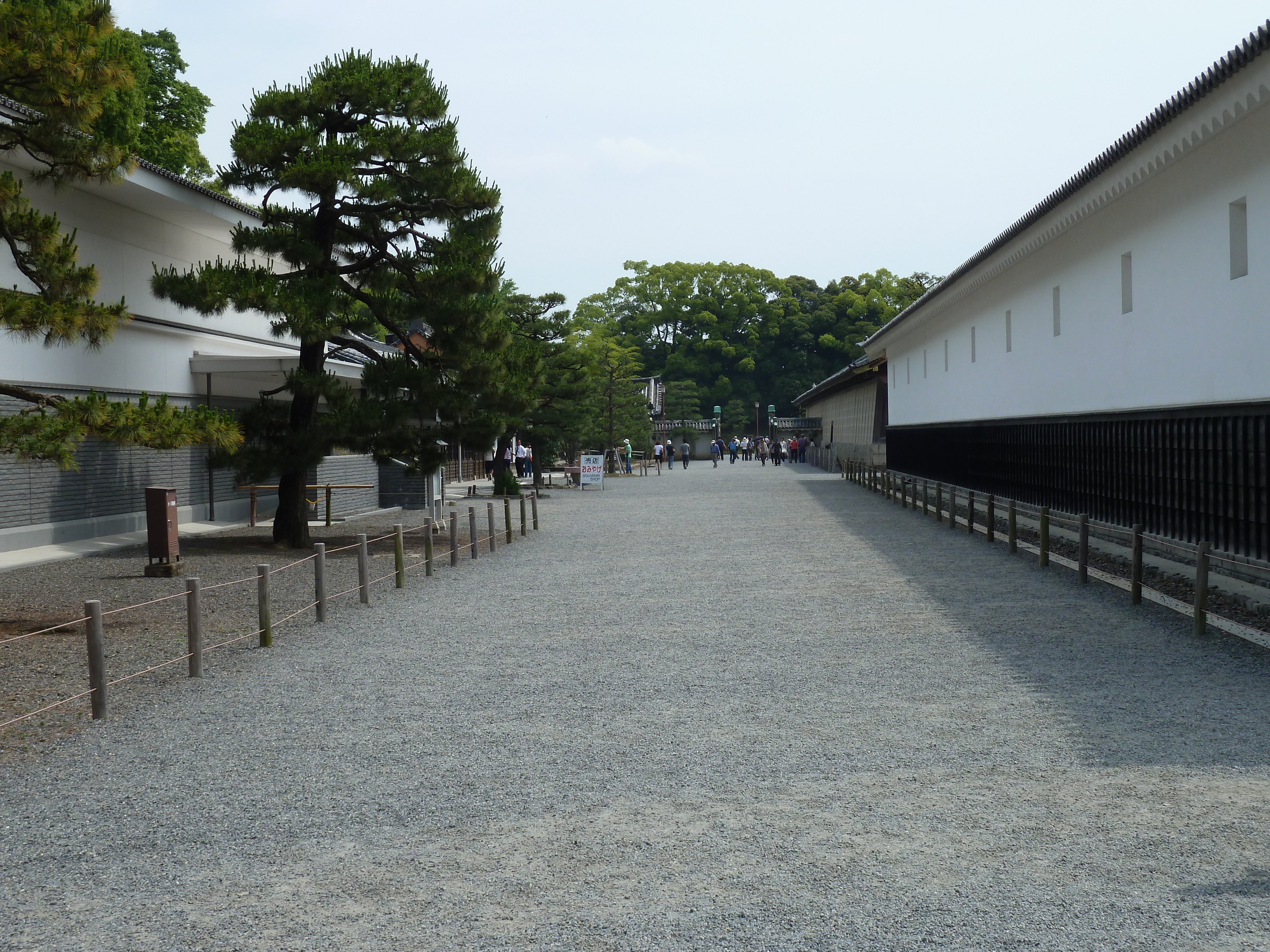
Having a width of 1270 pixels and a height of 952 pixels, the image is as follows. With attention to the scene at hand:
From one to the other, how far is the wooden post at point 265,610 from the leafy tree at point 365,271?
6.40m

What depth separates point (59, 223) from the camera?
952cm

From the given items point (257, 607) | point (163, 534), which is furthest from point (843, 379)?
point (257, 607)

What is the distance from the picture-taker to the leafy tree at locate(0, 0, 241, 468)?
29.8 feet

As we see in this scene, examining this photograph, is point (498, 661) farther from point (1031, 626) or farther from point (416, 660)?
point (1031, 626)

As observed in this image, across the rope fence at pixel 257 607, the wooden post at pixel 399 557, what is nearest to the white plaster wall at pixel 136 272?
the rope fence at pixel 257 607

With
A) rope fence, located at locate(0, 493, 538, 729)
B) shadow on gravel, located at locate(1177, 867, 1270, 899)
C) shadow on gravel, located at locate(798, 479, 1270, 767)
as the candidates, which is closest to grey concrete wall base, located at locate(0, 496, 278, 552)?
rope fence, located at locate(0, 493, 538, 729)

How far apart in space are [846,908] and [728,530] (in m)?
16.4

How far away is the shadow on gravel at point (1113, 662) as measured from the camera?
6172 mm

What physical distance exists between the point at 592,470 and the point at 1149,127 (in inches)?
1037

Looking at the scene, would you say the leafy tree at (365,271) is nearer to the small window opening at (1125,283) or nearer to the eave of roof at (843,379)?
the small window opening at (1125,283)

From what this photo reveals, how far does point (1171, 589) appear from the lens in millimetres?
11984

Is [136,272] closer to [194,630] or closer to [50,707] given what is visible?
[194,630]

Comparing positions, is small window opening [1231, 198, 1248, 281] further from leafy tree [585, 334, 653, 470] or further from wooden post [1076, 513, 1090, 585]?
leafy tree [585, 334, 653, 470]

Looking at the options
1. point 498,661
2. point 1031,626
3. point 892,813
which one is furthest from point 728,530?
point 892,813
